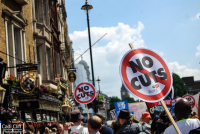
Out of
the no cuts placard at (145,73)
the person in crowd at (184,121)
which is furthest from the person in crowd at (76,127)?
the person in crowd at (184,121)

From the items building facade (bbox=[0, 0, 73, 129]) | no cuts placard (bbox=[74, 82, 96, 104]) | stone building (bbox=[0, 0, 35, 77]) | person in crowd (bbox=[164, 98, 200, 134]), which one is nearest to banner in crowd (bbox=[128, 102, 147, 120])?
building facade (bbox=[0, 0, 73, 129])

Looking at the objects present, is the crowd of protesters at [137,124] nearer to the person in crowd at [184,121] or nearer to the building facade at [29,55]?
the person in crowd at [184,121]

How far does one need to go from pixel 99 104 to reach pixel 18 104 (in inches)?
332

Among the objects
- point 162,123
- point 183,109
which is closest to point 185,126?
point 183,109

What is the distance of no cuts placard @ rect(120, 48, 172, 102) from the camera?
14.2 ft

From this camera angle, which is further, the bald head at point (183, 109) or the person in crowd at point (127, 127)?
the person in crowd at point (127, 127)

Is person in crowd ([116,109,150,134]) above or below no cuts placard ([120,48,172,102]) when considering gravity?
below

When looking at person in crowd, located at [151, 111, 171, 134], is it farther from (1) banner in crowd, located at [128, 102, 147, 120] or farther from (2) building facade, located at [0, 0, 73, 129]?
(1) banner in crowd, located at [128, 102, 147, 120]

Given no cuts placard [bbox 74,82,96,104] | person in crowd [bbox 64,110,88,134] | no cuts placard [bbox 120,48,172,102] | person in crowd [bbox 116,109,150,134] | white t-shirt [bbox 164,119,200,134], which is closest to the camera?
white t-shirt [bbox 164,119,200,134]

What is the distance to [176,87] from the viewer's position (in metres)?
85.4

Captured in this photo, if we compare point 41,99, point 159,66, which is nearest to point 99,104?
point 41,99

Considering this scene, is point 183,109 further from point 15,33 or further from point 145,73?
point 15,33

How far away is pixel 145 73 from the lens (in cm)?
446

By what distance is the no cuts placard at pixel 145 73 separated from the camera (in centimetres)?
432
